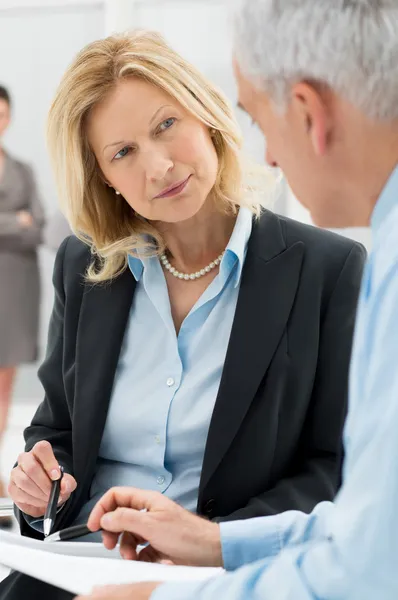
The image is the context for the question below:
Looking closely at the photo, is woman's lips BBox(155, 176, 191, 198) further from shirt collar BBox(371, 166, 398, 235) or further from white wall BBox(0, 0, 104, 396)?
white wall BBox(0, 0, 104, 396)

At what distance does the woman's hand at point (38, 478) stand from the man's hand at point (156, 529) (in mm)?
300

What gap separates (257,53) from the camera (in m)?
0.77

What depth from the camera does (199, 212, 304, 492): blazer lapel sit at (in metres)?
1.40

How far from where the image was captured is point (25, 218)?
154 inches

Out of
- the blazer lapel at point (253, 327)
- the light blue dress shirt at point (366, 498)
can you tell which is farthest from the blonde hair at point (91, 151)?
the light blue dress shirt at point (366, 498)

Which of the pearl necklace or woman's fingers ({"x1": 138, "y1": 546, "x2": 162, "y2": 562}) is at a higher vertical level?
the pearl necklace

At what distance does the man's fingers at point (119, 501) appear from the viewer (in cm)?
112

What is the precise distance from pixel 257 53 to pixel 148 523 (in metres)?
0.60

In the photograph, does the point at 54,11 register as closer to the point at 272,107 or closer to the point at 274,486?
the point at 274,486

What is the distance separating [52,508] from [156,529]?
1.18ft

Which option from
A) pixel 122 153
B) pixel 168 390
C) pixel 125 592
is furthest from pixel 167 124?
pixel 125 592

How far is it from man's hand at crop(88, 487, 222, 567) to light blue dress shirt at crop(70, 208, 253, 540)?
314 millimetres

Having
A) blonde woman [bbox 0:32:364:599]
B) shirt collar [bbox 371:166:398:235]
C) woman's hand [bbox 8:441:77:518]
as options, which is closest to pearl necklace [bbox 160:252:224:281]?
blonde woman [bbox 0:32:364:599]

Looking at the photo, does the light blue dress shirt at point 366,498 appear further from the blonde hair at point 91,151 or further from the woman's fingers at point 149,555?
the blonde hair at point 91,151
